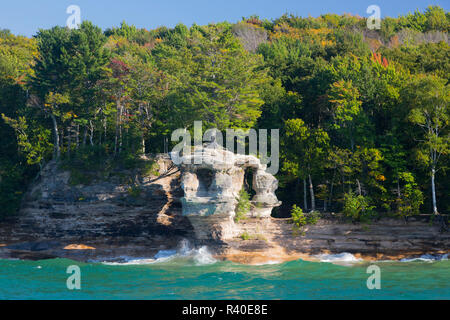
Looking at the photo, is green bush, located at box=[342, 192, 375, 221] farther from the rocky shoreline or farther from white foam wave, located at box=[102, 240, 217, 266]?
white foam wave, located at box=[102, 240, 217, 266]

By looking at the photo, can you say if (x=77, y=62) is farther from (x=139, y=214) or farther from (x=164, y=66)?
(x=139, y=214)

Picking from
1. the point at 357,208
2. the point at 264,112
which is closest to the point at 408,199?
the point at 357,208

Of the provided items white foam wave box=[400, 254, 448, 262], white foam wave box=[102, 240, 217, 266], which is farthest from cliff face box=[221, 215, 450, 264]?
white foam wave box=[102, 240, 217, 266]

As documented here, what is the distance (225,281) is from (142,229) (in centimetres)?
1104

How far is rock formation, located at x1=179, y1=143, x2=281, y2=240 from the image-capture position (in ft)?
89.2

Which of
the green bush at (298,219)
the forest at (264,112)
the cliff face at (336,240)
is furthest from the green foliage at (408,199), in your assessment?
the green bush at (298,219)

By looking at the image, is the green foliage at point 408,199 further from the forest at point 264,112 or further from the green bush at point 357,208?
the green bush at point 357,208

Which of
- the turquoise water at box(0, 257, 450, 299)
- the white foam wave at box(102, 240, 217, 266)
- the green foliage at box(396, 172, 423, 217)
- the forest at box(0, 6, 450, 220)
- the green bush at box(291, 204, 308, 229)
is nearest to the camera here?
the turquoise water at box(0, 257, 450, 299)

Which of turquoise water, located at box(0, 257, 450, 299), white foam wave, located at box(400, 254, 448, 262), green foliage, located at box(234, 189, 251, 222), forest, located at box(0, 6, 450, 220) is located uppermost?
forest, located at box(0, 6, 450, 220)

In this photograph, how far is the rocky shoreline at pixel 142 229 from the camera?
93.5 ft

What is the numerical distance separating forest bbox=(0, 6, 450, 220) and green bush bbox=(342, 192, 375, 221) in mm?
60

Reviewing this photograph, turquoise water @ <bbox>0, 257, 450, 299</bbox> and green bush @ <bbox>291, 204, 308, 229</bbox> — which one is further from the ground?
green bush @ <bbox>291, 204, 308, 229</bbox>

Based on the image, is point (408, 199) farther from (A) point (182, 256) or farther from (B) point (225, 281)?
(A) point (182, 256)

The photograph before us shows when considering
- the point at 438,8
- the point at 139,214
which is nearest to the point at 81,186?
the point at 139,214
